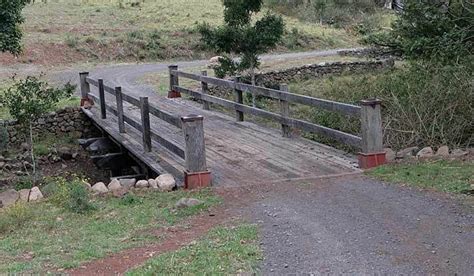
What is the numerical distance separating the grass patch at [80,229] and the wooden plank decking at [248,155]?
44.0 inches

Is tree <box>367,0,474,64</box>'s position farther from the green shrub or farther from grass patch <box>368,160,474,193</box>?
the green shrub

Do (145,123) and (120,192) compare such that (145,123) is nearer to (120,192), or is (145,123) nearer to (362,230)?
(120,192)

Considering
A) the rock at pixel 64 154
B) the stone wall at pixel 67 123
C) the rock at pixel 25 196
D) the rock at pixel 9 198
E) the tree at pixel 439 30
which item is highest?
the tree at pixel 439 30

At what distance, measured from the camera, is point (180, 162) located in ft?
31.3

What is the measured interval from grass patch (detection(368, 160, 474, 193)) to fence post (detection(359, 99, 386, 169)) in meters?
0.19

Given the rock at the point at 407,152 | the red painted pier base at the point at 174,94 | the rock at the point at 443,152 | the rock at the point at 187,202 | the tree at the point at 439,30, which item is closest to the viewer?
the rock at the point at 187,202

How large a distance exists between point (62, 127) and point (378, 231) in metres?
12.6

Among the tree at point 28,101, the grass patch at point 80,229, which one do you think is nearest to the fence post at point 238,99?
the tree at point 28,101

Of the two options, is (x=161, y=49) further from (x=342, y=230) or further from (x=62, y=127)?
(x=342, y=230)

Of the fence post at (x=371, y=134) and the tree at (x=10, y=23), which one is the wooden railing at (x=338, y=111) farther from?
the tree at (x=10, y=23)

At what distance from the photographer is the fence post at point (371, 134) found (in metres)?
8.44

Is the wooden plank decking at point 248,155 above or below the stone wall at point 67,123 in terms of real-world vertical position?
above

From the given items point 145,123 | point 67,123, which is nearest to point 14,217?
point 145,123

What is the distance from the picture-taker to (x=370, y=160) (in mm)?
8578
